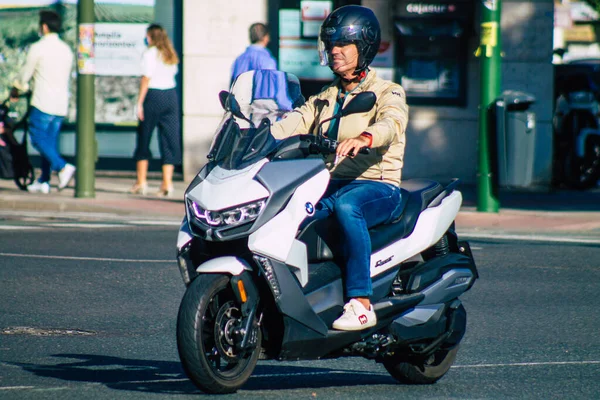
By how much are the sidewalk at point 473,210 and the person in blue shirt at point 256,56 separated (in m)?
1.75

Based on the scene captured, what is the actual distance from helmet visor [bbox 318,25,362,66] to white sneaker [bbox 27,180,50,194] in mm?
9967

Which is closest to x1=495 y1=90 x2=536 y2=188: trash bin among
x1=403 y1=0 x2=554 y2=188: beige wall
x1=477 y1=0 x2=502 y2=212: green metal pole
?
x1=477 y1=0 x2=502 y2=212: green metal pole

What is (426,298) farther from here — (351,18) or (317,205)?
(351,18)

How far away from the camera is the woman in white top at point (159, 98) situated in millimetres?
14984

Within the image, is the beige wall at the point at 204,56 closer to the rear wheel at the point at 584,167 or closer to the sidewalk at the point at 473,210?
the sidewalk at the point at 473,210

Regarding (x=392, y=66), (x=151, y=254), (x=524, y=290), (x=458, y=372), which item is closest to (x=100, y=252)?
(x=151, y=254)

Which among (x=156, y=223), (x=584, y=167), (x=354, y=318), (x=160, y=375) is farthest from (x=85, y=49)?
(x=354, y=318)

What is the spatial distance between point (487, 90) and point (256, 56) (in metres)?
2.75

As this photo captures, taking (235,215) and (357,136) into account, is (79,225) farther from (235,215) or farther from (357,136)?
(235,215)

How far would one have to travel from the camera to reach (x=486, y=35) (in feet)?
48.1

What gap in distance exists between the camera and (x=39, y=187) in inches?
613

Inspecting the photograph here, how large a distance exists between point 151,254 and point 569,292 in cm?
358

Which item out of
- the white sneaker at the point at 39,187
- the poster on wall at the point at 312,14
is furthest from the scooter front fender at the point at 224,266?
the poster on wall at the point at 312,14

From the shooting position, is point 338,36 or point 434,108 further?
point 434,108
